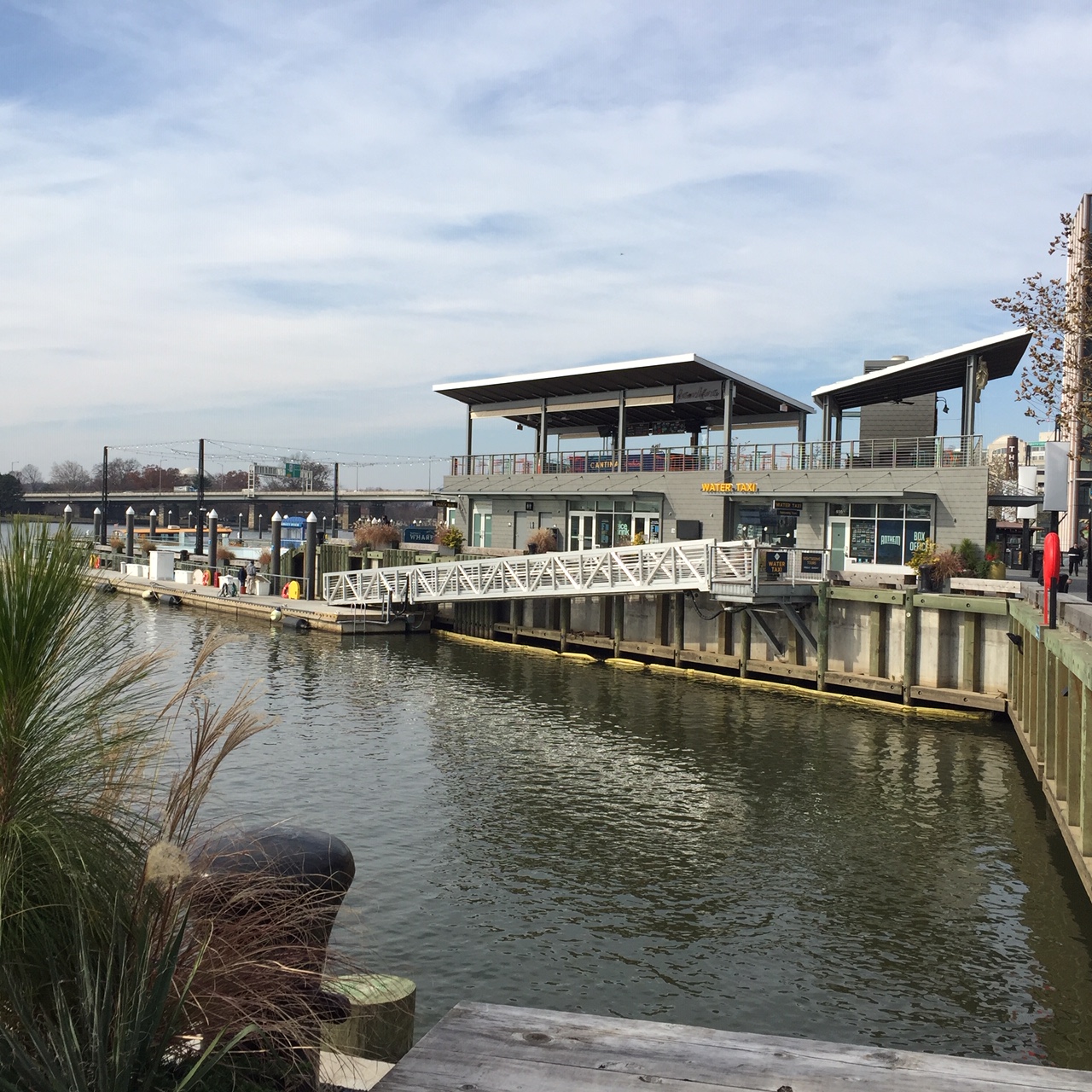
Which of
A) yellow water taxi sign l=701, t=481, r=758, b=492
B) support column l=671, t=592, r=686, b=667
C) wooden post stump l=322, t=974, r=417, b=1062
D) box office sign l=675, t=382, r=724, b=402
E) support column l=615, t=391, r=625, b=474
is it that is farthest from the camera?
support column l=615, t=391, r=625, b=474

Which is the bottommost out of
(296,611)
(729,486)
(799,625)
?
(296,611)

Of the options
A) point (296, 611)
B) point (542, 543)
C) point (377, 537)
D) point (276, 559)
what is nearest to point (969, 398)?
point (542, 543)

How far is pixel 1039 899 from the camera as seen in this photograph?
43.4ft

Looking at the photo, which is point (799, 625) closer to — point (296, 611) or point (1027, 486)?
point (1027, 486)

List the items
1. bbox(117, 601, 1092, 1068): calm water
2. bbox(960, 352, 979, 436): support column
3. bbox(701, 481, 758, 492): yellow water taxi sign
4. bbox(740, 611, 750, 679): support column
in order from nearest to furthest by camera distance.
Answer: bbox(117, 601, 1092, 1068): calm water < bbox(740, 611, 750, 679): support column < bbox(960, 352, 979, 436): support column < bbox(701, 481, 758, 492): yellow water taxi sign

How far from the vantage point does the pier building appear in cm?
3131

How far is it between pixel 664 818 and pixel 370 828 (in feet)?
15.0

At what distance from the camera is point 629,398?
1612 inches

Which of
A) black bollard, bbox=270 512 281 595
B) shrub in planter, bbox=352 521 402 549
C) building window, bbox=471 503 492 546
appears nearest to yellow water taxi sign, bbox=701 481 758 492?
building window, bbox=471 503 492 546

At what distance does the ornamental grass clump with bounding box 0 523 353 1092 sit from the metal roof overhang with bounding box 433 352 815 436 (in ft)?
108

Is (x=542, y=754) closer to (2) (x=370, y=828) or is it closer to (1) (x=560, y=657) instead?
(2) (x=370, y=828)

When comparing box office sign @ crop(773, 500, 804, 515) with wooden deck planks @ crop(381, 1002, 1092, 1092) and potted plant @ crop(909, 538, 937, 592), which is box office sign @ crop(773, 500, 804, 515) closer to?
potted plant @ crop(909, 538, 937, 592)

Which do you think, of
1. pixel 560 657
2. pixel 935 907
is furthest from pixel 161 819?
pixel 560 657

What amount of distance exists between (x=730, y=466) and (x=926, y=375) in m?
7.05
